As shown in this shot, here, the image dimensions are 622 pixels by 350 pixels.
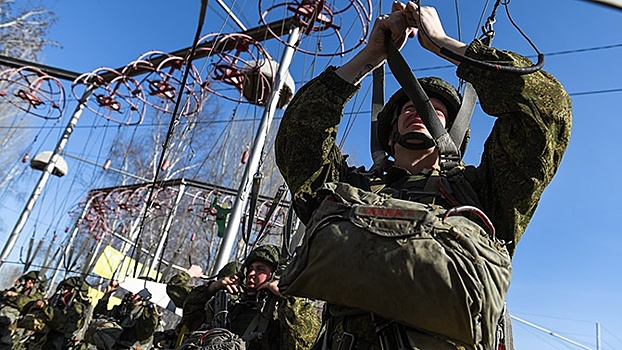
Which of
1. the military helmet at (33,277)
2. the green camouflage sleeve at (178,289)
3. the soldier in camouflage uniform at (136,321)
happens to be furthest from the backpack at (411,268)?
the military helmet at (33,277)

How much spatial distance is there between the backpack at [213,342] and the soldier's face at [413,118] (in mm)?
1429

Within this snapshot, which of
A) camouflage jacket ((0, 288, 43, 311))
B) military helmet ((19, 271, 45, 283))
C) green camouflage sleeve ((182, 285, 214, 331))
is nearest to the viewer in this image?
green camouflage sleeve ((182, 285, 214, 331))

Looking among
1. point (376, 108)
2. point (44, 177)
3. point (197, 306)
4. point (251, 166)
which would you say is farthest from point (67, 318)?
point (376, 108)

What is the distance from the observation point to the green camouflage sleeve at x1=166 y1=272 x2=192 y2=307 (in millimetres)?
5484

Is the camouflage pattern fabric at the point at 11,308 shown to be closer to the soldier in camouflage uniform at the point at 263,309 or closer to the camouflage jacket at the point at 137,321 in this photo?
the camouflage jacket at the point at 137,321

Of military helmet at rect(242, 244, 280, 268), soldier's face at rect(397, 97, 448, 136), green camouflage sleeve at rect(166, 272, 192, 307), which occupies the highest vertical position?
soldier's face at rect(397, 97, 448, 136)

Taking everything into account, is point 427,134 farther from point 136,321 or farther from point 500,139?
point 136,321

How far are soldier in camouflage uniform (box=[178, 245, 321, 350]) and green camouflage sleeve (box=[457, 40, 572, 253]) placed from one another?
5.42 feet

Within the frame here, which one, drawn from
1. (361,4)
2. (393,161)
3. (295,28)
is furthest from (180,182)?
(393,161)

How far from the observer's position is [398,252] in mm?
1237

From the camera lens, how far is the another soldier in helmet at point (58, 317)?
8727 millimetres

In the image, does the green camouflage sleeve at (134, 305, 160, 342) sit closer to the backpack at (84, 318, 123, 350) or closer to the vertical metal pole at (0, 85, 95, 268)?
the backpack at (84, 318, 123, 350)

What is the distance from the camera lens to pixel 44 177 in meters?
11.3

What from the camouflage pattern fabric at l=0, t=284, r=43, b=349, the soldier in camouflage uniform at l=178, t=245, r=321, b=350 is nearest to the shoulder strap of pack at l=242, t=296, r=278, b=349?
the soldier in camouflage uniform at l=178, t=245, r=321, b=350
